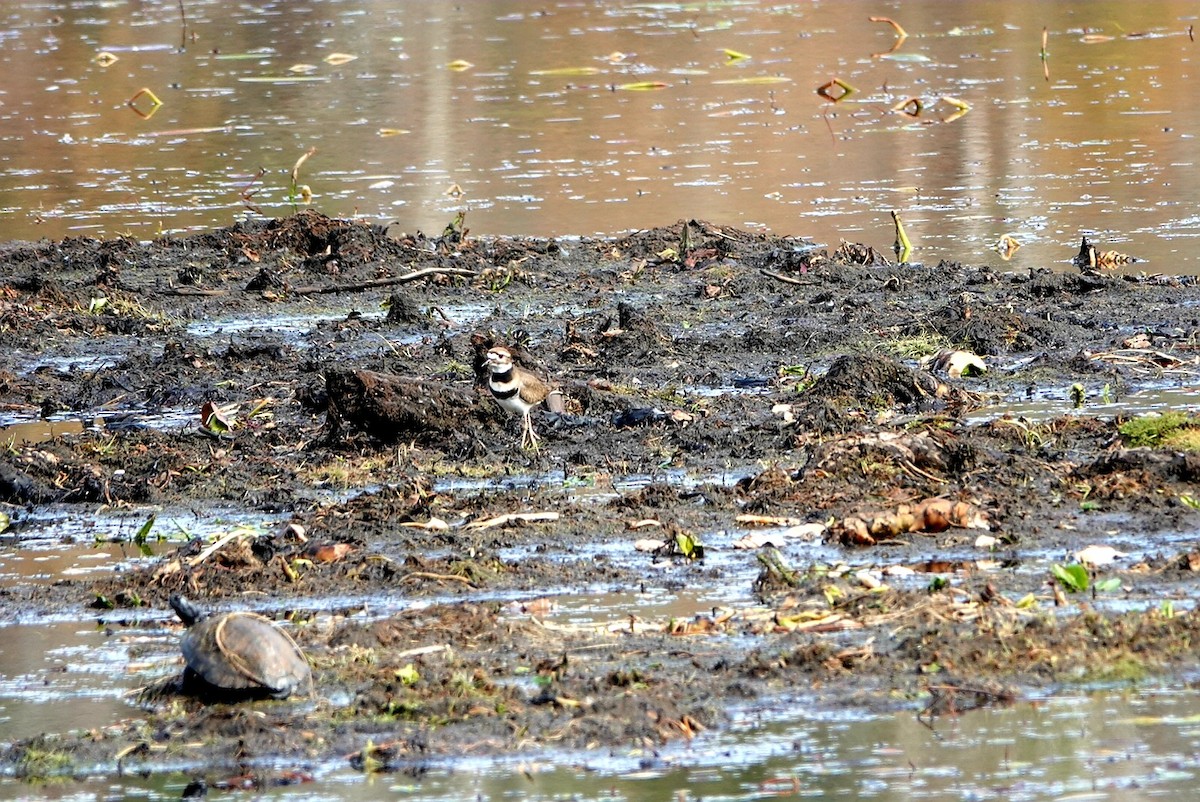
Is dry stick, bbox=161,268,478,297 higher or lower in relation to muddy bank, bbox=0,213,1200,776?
lower

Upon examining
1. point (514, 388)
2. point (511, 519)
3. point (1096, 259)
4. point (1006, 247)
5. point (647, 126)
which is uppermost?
point (514, 388)

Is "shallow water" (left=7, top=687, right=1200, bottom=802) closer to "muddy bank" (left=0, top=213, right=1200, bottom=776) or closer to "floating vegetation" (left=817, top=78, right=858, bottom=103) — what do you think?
"muddy bank" (left=0, top=213, right=1200, bottom=776)

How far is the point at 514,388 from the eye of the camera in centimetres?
938

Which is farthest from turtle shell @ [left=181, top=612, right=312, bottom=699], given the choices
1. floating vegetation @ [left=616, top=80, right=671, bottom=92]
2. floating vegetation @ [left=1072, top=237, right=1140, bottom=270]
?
floating vegetation @ [left=616, top=80, right=671, bottom=92]

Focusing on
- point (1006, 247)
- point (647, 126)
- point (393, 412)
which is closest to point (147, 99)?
point (647, 126)

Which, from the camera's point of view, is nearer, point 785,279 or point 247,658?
point 247,658

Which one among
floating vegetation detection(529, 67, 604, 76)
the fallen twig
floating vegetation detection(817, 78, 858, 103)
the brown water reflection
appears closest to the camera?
the fallen twig

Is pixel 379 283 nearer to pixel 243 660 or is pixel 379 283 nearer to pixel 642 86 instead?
pixel 243 660

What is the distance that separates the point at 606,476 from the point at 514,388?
26.5 inches

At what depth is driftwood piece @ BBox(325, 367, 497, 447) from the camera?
9758 mm

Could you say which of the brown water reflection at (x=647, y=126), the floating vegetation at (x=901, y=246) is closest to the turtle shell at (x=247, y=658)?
the floating vegetation at (x=901, y=246)

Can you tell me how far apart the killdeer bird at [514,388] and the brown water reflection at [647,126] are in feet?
19.5

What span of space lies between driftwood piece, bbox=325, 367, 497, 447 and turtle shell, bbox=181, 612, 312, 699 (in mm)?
3204

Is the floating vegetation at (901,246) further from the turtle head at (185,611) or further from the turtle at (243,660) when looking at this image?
the turtle at (243,660)
